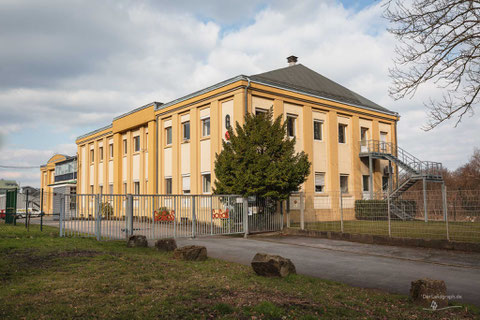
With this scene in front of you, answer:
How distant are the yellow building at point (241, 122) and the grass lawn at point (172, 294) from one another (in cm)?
1152

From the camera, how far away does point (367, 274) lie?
8641 millimetres

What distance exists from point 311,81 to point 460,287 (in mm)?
20736

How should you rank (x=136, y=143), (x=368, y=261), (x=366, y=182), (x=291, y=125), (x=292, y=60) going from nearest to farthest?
(x=368, y=261) < (x=291, y=125) < (x=366, y=182) < (x=292, y=60) < (x=136, y=143)

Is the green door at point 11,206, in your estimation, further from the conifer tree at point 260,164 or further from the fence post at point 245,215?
the fence post at point 245,215

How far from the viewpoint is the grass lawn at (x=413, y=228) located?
11.7 meters

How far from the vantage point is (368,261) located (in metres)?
10.4

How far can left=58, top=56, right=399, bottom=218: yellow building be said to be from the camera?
21.8 metres

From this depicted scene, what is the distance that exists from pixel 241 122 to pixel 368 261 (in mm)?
11233

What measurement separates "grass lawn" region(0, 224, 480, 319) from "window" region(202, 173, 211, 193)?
1373cm

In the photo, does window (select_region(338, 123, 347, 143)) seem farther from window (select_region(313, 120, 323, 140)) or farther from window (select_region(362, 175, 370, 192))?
window (select_region(362, 175, 370, 192))

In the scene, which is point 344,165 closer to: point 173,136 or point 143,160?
point 173,136

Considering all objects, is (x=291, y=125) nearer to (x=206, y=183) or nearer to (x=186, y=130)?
(x=206, y=183)

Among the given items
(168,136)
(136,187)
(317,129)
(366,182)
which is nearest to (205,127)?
(168,136)

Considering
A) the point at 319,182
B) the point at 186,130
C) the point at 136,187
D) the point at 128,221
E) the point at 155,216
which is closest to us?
the point at 128,221
